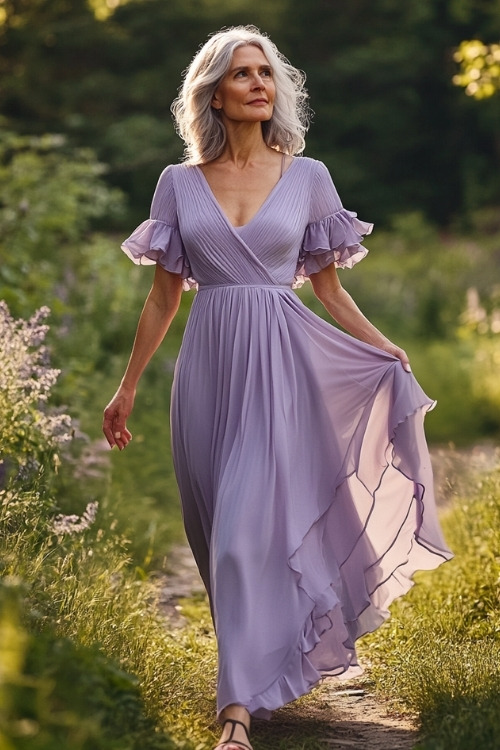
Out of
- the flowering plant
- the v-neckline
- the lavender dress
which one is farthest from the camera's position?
the flowering plant

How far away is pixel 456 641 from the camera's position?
4.38 metres

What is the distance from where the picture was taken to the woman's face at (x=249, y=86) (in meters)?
3.83

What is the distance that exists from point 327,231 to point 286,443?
0.75m

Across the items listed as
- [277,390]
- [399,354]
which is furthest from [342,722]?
[399,354]

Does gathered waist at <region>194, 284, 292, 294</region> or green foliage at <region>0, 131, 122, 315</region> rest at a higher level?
green foliage at <region>0, 131, 122, 315</region>

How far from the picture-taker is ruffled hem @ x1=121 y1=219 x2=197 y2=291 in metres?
3.89

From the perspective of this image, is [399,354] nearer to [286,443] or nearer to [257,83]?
[286,443]

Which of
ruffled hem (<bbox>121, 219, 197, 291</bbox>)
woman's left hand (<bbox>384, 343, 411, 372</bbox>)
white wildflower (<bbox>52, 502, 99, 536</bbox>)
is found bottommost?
white wildflower (<bbox>52, 502, 99, 536</bbox>)

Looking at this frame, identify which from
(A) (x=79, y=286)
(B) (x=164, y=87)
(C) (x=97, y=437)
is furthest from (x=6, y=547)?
(B) (x=164, y=87)

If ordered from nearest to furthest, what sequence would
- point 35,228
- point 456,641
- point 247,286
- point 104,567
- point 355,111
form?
point 247,286 → point 456,641 → point 104,567 → point 35,228 → point 355,111

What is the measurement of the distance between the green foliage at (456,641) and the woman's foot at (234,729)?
49 cm

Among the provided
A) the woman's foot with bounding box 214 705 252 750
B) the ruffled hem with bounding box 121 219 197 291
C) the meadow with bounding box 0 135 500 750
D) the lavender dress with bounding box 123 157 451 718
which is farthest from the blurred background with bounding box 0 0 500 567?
the woman's foot with bounding box 214 705 252 750

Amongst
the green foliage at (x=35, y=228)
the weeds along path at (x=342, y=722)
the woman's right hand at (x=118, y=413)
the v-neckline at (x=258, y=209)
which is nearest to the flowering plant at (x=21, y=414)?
the woman's right hand at (x=118, y=413)

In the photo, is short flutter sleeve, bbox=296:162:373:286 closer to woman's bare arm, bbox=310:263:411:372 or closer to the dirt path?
woman's bare arm, bbox=310:263:411:372
